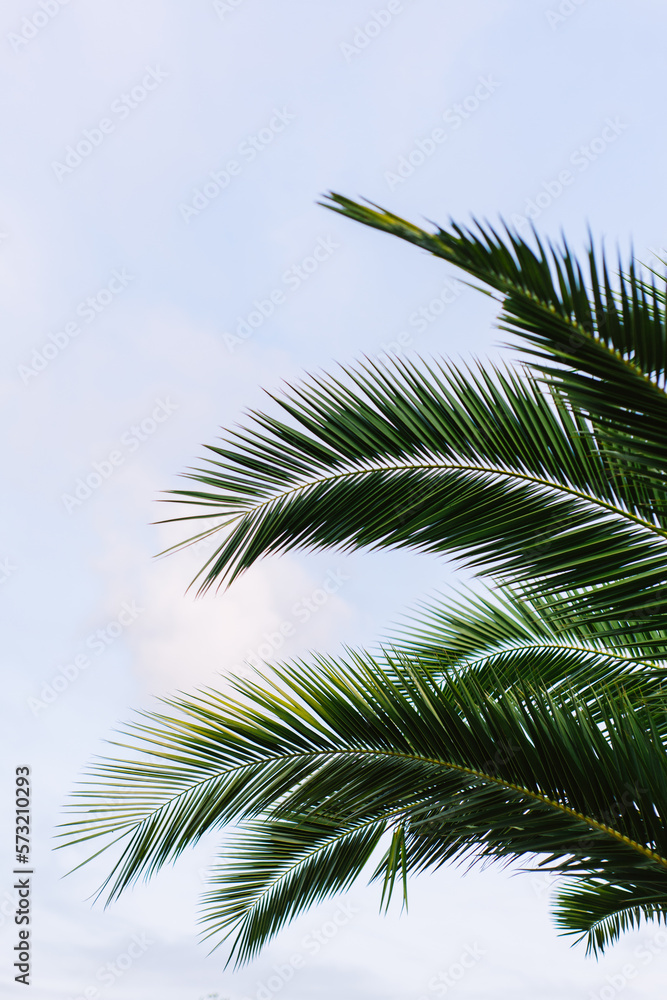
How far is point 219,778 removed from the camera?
8.98 feet

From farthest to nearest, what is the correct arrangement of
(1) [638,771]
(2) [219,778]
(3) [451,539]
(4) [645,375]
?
(3) [451,539] < (2) [219,778] < (1) [638,771] < (4) [645,375]

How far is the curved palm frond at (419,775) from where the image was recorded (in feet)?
7.35

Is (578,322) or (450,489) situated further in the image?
(450,489)

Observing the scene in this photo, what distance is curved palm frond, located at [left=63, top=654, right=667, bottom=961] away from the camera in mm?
2240

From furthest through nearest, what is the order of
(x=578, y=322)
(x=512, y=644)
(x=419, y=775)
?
1. (x=512, y=644)
2. (x=419, y=775)
3. (x=578, y=322)

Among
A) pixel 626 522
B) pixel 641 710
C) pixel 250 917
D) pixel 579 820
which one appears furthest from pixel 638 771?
pixel 250 917

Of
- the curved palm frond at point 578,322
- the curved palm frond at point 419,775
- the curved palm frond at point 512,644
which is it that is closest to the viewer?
the curved palm frond at point 578,322

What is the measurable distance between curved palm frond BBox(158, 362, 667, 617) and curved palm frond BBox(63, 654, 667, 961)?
0.47m

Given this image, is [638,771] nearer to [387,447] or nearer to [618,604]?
[618,604]

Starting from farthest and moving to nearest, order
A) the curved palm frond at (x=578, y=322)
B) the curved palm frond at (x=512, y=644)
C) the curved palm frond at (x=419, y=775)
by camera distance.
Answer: the curved palm frond at (x=512, y=644)
the curved palm frond at (x=419, y=775)
the curved palm frond at (x=578, y=322)

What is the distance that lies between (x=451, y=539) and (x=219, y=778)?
3.87 feet

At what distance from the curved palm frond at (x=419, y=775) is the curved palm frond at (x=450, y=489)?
0.47 meters

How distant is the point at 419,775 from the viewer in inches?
97.3

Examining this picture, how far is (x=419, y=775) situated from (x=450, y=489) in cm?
104
